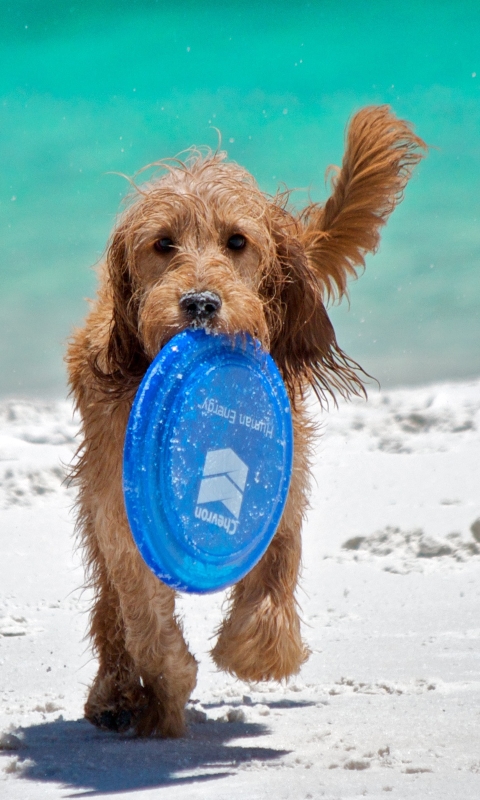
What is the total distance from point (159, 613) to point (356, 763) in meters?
1.14

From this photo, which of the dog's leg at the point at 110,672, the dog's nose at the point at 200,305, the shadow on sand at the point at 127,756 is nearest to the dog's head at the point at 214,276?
the dog's nose at the point at 200,305

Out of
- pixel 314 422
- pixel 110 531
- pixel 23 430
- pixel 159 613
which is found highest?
pixel 23 430

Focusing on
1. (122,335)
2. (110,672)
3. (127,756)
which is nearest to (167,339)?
(122,335)

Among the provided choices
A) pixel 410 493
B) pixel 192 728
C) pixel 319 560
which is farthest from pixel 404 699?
pixel 410 493

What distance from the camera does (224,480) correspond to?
14.1ft

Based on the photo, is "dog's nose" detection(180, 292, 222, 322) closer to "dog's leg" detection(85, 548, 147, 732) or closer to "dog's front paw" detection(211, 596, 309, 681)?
"dog's front paw" detection(211, 596, 309, 681)

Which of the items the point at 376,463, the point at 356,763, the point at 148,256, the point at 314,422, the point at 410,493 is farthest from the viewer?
the point at 376,463

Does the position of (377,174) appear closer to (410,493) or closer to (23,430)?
(410,493)

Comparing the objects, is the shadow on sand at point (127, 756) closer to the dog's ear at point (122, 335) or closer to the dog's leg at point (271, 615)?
the dog's leg at point (271, 615)

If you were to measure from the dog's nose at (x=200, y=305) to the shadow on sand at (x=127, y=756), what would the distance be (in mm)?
1650

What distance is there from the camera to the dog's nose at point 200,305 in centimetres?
394

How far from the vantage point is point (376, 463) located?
11562mm

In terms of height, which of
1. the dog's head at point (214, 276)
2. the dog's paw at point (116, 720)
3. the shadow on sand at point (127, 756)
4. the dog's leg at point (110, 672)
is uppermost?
the dog's head at point (214, 276)

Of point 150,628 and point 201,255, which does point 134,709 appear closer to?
point 150,628
